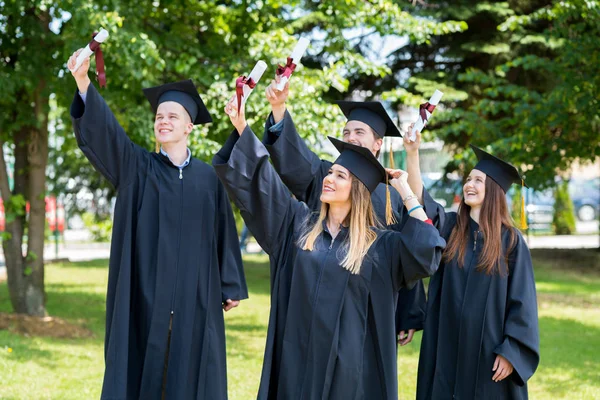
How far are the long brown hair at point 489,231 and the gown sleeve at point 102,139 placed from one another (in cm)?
200

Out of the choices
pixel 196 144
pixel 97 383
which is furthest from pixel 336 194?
pixel 196 144

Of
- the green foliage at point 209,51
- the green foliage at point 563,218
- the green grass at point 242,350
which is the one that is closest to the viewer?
the green grass at point 242,350

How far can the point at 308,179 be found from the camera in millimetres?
4848

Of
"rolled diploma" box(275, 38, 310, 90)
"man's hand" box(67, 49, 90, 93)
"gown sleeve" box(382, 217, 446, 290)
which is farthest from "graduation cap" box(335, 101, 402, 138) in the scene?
"man's hand" box(67, 49, 90, 93)

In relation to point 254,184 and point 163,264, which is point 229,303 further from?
point 254,184

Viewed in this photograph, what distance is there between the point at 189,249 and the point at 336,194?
4.05 feet

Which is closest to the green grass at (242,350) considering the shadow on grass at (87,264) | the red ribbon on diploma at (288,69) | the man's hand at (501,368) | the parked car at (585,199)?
the shadow on grass at (87,264)

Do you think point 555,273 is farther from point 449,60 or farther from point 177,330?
point 177,330

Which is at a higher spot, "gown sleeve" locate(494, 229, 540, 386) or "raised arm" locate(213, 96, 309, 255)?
"raised arm" locate(213, 96, 309, 255)

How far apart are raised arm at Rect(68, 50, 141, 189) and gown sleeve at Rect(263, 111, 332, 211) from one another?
3.00 feet

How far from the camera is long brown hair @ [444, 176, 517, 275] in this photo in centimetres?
491

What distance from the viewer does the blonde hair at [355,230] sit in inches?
159

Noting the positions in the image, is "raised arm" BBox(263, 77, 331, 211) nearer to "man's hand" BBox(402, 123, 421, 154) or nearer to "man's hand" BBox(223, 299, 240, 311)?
"man's hand" BBox(402, 123, 421, 154)

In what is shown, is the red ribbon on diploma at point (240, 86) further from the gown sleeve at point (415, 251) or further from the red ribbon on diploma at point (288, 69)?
the gown sleeve at point (415, 251)
